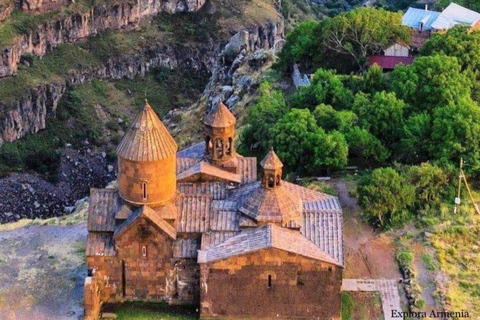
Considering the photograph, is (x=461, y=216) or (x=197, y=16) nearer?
(x=461, y=216)

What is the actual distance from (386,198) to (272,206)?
319 inches

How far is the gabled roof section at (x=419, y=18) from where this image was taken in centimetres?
6681

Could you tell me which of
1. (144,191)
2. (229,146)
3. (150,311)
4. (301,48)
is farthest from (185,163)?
(301,48)

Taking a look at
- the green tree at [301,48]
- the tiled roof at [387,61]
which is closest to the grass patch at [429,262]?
the tiled roof at [387,61]

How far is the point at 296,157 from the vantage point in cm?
4481

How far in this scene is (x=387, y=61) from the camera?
59281 millimetres

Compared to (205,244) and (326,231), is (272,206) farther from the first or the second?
(205,244)

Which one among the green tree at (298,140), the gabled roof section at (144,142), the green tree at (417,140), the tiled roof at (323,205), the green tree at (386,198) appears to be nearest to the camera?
the gabled roof section at (144,142)

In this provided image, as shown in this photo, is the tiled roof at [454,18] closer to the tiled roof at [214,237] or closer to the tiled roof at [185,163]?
the tiled roof at [185,163]

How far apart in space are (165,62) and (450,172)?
71093 millimetres

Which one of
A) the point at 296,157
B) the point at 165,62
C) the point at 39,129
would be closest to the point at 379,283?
the point at 296,157

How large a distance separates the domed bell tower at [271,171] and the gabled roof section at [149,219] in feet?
14.2

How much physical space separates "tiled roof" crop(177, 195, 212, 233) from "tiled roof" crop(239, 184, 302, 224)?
1545 millimetres

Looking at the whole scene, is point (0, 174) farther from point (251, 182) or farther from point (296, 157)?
point (251, 182)
